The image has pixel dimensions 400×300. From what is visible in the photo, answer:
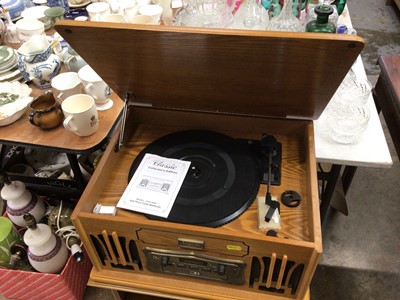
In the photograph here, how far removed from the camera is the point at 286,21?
3.65 feet

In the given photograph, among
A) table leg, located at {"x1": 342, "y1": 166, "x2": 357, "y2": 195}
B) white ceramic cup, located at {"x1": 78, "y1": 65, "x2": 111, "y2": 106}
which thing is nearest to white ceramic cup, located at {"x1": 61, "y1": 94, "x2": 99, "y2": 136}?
white ceramic cup, located at {"x1": 78, "y1": 65, "x2": 111, "y2": 106}

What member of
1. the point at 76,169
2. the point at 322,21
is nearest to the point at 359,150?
the point at 322,21

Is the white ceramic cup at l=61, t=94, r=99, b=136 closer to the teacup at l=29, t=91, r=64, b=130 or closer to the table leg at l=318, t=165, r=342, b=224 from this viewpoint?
the teacup at l=29, t=91, r=64, b=130

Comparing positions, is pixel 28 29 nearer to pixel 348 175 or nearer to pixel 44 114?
Answer: pixel 44 114

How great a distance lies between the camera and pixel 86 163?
1.51 meters

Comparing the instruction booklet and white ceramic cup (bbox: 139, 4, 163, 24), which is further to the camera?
white ceramic cup (bbox: 139, 4, 163, 24)

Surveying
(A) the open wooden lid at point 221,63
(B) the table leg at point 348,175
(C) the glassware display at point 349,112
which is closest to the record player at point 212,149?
(A) the open wooden lid at point 221,63

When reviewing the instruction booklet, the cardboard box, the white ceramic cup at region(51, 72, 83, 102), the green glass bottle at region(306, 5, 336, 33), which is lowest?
the cardboard box

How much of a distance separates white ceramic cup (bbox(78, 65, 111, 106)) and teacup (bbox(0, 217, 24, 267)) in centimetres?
62

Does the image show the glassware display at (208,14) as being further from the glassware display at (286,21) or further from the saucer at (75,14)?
the saucer at (75,14)

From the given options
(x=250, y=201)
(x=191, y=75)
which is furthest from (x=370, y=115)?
(x=191, y=75)

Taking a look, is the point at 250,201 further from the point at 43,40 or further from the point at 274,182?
the point at 43,40

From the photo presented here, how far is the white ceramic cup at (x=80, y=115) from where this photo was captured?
0.99 metres

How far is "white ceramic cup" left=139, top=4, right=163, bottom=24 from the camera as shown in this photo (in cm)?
131
